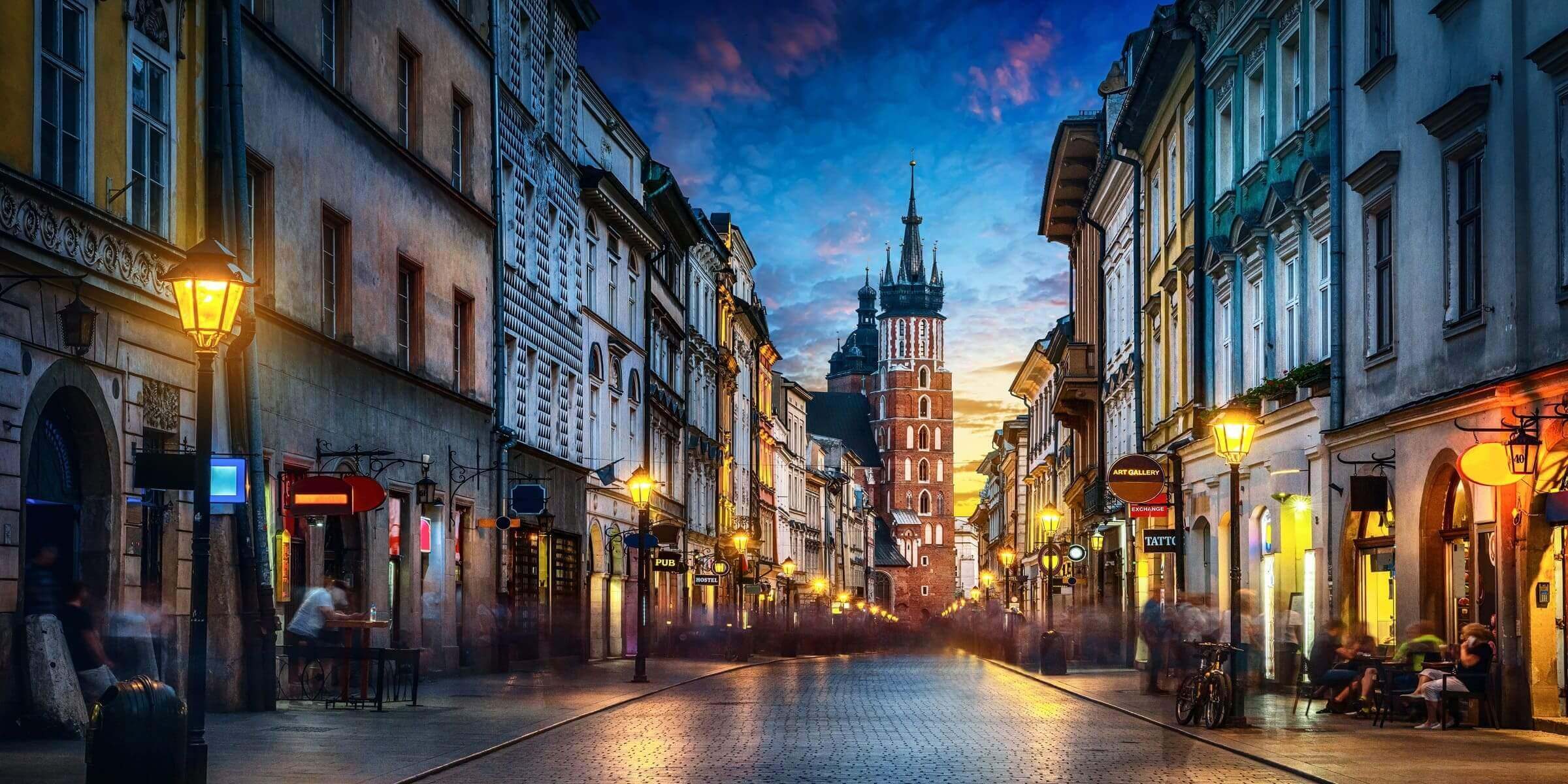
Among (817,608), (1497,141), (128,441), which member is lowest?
(817,608)

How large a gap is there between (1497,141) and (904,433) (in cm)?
17317

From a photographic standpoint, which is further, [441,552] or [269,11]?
[441,552]

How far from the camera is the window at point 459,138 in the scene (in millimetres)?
33000

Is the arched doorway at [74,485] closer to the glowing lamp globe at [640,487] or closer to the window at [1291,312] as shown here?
the glowing lamp globe at [640,487]

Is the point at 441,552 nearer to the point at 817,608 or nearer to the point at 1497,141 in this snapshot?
the point at 1497,141

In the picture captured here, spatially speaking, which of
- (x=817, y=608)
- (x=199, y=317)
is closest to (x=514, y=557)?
(x=199, y=317)

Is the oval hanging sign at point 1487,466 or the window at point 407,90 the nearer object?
the oval hanging sign at point 1487,466

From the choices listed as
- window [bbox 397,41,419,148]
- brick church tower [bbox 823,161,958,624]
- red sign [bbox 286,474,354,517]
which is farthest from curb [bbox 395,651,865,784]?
brick church tower [bbox 823,161,958,624]

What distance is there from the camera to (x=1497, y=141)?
779 inches

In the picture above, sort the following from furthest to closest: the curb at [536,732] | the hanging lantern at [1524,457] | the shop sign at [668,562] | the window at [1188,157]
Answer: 1. the shop sign at [668,562]
2. the window at [1188,157]
3. the hanging lantern at [1524,457]
4. the curb at [536,732]

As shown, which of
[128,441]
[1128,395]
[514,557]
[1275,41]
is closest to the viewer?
[128,441]

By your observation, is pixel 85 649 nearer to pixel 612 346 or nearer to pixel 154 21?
pixel 154 21

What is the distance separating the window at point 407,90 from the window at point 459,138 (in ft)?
7.32

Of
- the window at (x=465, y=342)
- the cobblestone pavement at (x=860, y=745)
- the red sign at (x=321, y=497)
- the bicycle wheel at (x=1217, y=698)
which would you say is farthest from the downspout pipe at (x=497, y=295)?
the bicycle wheel at (x=1217, y=698)
